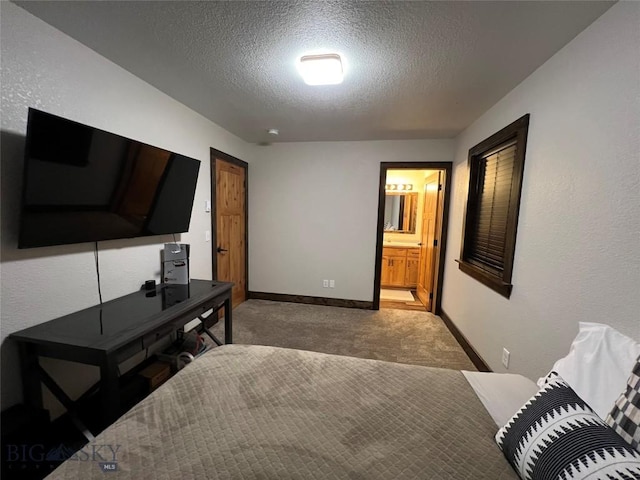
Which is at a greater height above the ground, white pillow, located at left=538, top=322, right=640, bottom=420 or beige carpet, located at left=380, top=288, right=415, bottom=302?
white pillow, located at left=538, top=322, right=640, bottom=420

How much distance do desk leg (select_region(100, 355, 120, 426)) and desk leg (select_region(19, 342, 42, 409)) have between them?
1.54ft

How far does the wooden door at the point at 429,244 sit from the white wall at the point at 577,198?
1695mm

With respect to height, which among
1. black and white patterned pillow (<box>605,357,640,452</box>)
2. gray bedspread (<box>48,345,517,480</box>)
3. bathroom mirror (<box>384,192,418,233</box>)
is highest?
bathroom mirror (<box>384,192,418,233</box>)

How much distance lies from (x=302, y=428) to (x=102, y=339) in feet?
3.78

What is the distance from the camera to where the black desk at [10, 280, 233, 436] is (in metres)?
1.32

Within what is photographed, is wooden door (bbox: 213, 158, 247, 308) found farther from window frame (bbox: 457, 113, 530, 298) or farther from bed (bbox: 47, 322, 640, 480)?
window frame (bbox: 457, 113, 530, 298)

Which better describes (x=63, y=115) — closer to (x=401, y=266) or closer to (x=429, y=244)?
(x=429, y=244)

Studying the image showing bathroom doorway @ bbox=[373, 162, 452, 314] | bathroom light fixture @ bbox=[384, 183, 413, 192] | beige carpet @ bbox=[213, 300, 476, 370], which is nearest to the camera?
beige carpet @ bbox=[213, 300, 476, 370]

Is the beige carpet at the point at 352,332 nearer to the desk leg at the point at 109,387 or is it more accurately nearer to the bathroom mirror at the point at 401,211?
the desk leg at the point at 109,387

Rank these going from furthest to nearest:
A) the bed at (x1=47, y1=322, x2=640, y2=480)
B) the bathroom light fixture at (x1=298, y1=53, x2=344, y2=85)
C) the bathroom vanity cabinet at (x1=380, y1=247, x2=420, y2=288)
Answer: the bathroom vanity cabinet at (x1=380, y1=247, x2=420, y2=288)
the bathroom light fixture at (x1=298, y1=53, x2=344, y2=85)
the bed at (x1=47, y1=322, x2=640, y2=480)

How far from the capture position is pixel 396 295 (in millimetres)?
4746

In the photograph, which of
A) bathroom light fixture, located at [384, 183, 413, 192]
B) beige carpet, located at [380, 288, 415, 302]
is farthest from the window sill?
bathroom light fixture, located at [384, 183, 413, 192]

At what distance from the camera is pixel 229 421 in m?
1.00

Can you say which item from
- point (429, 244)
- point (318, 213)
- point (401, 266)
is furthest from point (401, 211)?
point (318, 213)
